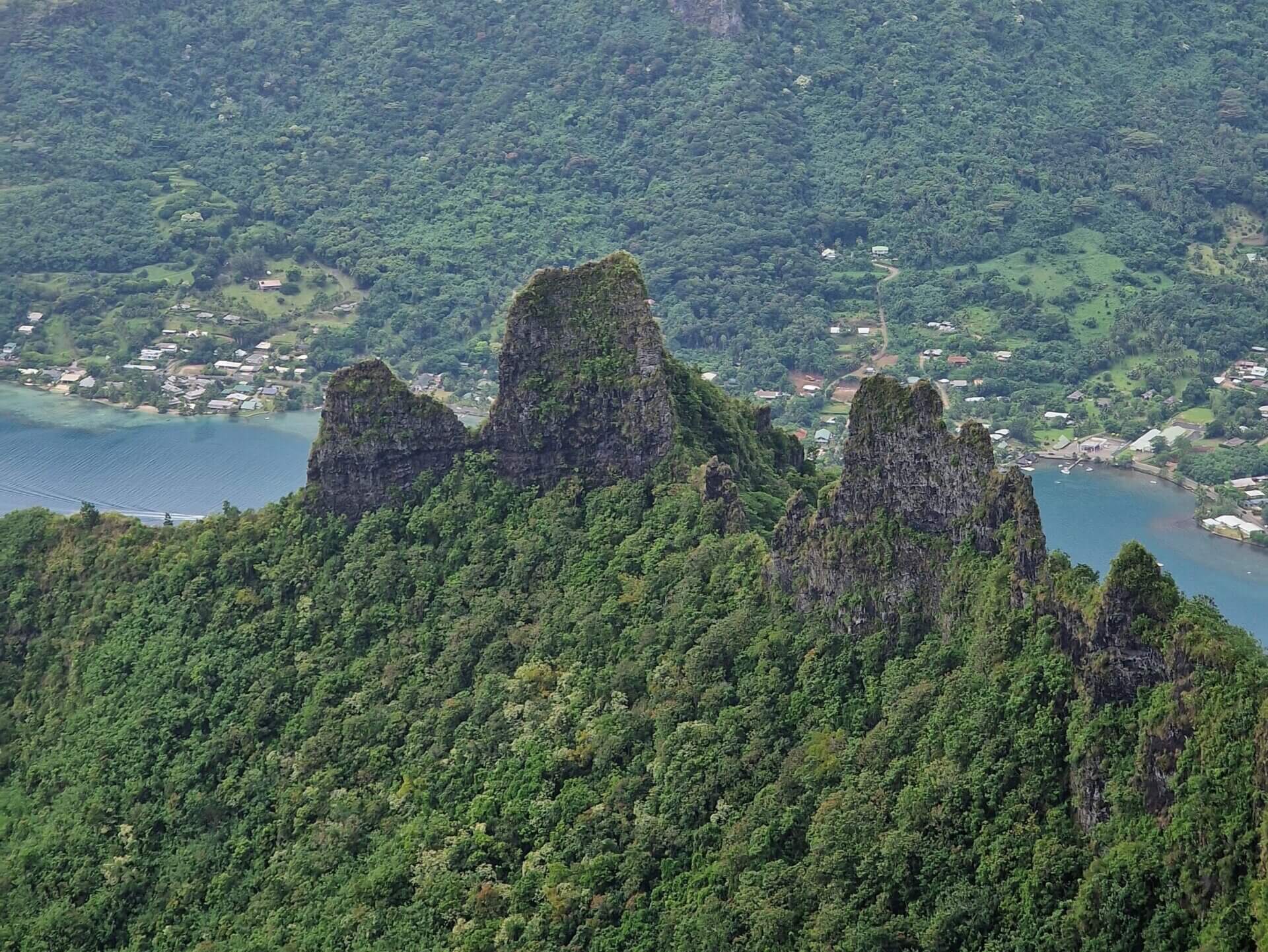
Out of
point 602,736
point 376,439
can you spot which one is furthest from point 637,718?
point 376,439

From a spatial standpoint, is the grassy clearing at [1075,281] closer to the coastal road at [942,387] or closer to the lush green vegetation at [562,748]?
the coastal road at [942,387]

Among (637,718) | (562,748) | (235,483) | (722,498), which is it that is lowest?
(562,748)

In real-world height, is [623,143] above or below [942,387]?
above

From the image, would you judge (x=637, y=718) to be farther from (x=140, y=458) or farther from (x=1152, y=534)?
(x=140, y=458)

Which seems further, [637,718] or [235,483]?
[235,483]

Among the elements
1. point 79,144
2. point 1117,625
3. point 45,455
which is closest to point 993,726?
point 1117,625

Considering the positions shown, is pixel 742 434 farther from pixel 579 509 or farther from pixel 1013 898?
pixel 1013 898

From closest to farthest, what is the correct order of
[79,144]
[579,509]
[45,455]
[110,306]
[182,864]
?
1. [182,864]
2. [579,509]
3. [45,455]
4. [110,306]
5. [79,144]
